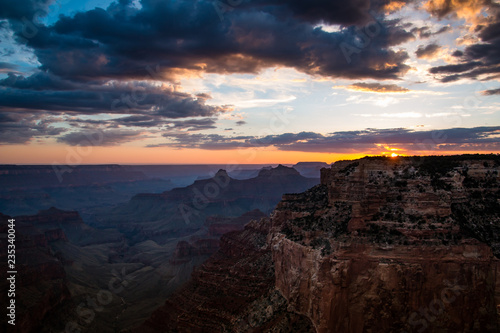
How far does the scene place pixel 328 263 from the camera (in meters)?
29.5

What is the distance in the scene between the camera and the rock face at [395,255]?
89.3 feet

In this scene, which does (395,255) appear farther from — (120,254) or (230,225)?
(120,254)

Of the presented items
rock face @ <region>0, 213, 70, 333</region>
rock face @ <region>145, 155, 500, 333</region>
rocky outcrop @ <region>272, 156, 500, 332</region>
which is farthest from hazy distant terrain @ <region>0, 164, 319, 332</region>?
rocky outcrop @ <region>272, 156, 500, 332</region>

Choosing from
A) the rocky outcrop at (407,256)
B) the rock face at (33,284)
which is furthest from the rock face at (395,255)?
the rock face at (33,284)

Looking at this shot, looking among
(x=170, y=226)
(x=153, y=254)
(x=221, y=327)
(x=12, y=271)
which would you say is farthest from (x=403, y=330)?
(x=170, y=226)

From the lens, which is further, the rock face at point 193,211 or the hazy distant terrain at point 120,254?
the rock face at point 193,211

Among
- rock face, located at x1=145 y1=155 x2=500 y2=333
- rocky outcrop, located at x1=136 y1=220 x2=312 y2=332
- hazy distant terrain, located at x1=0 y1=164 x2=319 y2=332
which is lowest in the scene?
hazy distant terrain, located at x1=0 y1=164 x2=319 y2=332

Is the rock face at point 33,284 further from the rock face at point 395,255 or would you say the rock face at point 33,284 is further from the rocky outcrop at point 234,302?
the rock face at point 395,255

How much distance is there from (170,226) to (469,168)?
15509 centimetres

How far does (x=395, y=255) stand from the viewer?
91.9ft

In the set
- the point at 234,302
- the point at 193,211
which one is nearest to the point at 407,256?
the point at 234,302

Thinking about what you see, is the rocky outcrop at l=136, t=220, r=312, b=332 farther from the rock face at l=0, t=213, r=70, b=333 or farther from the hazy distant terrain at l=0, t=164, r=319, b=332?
the rock face at l=0, t=213, r=70, b=333

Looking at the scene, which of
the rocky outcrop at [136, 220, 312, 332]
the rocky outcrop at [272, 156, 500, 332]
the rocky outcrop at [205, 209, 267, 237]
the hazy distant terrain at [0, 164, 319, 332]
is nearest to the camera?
the rocky outcrop at [272, 156, 500, 332]

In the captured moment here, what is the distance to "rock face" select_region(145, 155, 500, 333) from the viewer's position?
1072 inches
